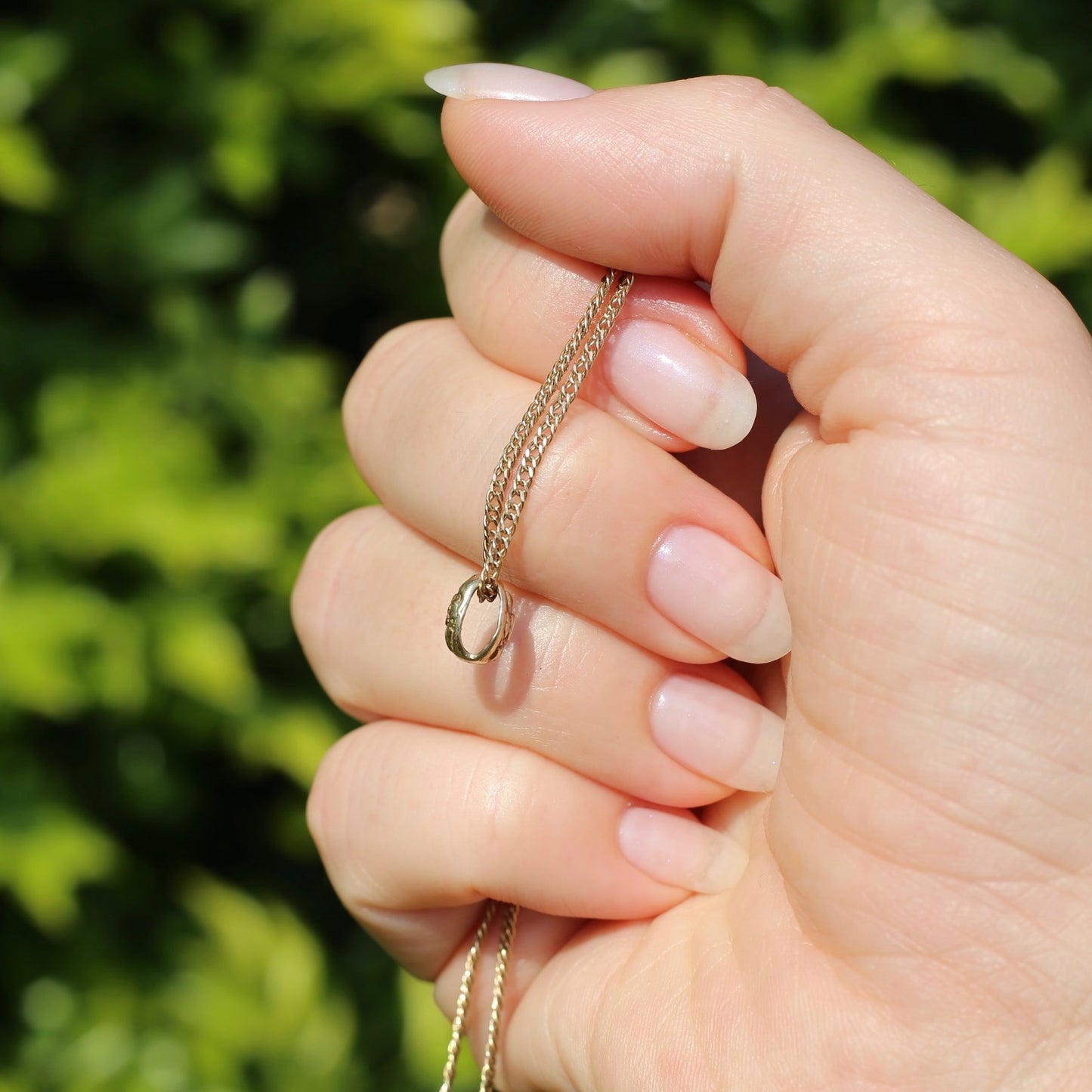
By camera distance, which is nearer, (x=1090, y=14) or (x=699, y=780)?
(x=699, y=780)

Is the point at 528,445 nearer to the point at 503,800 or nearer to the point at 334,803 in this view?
the point at 503,800

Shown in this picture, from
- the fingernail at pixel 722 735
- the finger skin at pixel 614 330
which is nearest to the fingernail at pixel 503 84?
the finger skin at pixel 614 330

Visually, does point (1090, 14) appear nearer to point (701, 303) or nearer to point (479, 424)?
point (701, 303)

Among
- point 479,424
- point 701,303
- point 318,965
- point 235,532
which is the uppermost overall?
point 701,303

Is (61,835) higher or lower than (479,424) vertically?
lower

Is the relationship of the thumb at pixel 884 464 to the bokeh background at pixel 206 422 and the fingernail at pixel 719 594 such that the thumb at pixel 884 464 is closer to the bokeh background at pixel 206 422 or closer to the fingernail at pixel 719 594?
the fingernail at pixel 719 594

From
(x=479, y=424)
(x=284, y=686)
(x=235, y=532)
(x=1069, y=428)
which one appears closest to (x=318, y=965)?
(x=284, y=686)

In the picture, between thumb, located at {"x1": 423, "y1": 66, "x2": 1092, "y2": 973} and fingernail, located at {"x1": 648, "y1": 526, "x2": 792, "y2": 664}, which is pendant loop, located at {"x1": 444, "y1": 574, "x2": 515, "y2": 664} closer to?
fingernail, located at {"x1": 648, "y1": 526, "x2": 792, "y2": 664}

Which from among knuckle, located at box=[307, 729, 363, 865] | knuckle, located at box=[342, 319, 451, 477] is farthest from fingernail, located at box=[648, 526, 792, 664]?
knuckle, located at box=[307, 729, 363, 865]
